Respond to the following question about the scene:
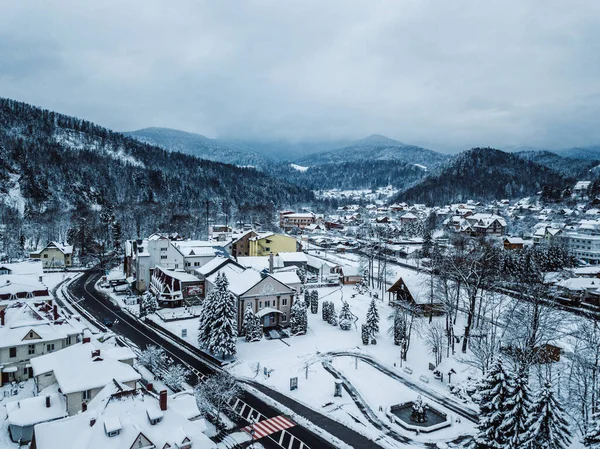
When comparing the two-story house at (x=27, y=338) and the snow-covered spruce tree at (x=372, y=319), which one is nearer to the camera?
the two-story house at (x=27, y=338)

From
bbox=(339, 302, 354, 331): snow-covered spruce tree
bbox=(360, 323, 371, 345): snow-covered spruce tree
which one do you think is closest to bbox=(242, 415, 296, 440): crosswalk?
bbox=(360, 323, 371, 345): snow-covered spruce tree

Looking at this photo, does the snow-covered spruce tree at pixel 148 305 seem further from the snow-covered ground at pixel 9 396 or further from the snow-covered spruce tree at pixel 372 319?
the snow-covered spruce tree at pixel 372 319

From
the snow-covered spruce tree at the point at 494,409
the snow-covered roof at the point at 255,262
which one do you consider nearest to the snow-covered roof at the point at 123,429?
the snow-covered spruce tree at the point at 494,409

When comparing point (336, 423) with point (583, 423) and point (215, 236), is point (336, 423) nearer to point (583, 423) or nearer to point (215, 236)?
point (583, 423)

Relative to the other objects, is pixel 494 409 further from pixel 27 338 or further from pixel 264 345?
pixel 27 338


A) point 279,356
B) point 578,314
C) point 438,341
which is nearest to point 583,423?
point 438,341

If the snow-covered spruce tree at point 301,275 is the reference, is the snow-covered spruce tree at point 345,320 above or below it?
below

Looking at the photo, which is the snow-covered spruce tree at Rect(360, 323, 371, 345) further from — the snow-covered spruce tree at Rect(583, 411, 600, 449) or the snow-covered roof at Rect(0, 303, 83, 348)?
the snow-covered roof at Rect(0, 303, 83, 348)
